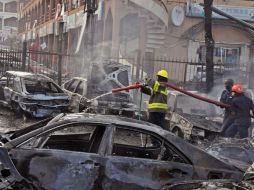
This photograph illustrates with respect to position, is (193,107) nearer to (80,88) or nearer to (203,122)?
(203,122)

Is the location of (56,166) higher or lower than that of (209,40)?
lower

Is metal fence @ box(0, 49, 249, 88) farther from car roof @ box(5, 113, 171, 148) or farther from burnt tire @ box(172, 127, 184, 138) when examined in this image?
car roof @ box(5, 113, 171, 148)

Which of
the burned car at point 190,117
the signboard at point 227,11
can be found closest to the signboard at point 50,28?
the signboard at point 227,11

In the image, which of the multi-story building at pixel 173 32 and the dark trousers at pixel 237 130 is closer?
the dark trousers at pixel 237 130

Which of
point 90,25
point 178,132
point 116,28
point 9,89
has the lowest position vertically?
point 178,132

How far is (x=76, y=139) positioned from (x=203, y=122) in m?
5.15

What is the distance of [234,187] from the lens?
428 centimetres

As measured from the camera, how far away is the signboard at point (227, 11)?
1001 inches

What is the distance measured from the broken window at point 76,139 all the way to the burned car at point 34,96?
740 centimetres

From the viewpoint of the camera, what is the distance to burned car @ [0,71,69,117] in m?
14.0

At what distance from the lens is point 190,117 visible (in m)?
11.1

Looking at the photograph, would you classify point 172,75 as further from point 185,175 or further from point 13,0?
point 13,0

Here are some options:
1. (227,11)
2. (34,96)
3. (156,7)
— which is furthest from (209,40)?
(227,11)

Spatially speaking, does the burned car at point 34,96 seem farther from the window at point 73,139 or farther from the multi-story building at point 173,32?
the multi-story building at point 173,32
